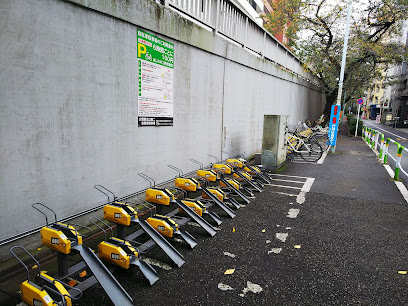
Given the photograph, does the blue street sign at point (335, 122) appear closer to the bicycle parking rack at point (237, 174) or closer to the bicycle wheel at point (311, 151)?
the bicycle wheel at point (311, 151)

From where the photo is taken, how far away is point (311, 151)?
Answer: 10398mm

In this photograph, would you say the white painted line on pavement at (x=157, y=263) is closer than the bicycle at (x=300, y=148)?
Yes

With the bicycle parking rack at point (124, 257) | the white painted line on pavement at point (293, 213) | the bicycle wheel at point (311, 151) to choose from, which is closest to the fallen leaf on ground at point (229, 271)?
the bicycle parking rack at point (124, 257)

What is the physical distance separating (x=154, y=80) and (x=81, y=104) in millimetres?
1626

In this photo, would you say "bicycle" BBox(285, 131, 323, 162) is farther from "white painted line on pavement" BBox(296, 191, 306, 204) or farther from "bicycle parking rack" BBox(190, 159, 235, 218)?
"bicycle parking rack" BBox(190, 159, 235, 218)

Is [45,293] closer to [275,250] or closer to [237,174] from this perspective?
[275,250]

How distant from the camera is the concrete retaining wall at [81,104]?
2.84 m

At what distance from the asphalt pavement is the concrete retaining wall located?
4.50ft

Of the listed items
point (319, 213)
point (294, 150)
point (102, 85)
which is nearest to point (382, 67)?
point (294, 150)

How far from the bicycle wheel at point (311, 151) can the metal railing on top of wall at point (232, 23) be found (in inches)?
163

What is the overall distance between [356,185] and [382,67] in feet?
58.7

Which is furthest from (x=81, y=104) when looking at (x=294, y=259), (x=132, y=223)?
(x=294, y=259)

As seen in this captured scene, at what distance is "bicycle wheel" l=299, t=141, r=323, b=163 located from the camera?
33.7 ft

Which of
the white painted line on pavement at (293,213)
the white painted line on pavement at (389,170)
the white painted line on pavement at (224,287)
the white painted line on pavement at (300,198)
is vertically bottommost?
the white painted line on pavement at (224,287)
